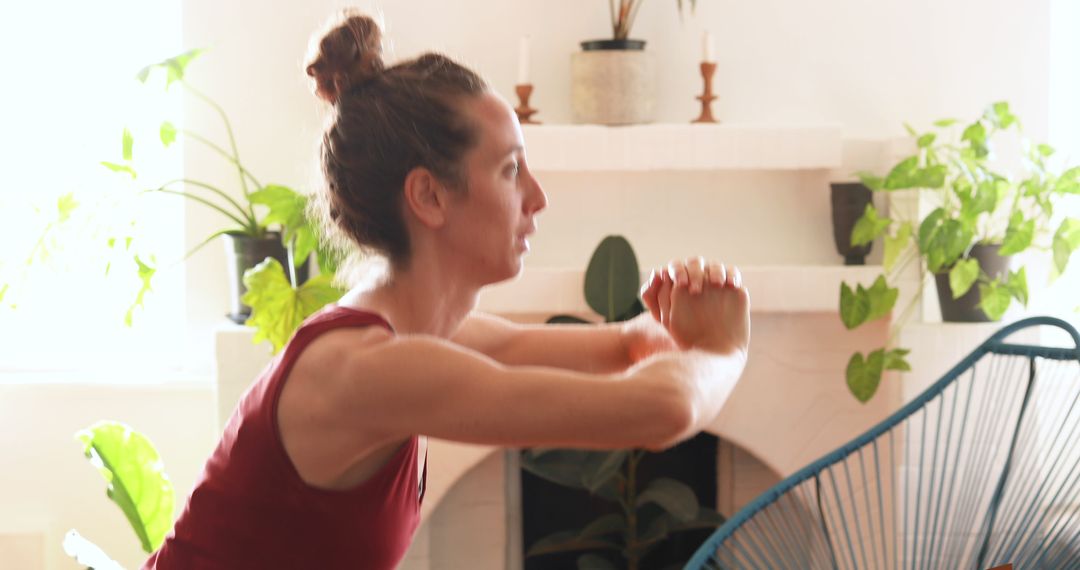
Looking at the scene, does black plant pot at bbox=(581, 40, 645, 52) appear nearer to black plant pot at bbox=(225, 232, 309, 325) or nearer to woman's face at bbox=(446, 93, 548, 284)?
black plant pot at bbox=(225, 232, 309, 325)

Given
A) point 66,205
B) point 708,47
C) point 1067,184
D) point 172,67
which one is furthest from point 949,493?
point 66,205

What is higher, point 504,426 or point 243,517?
point 504,426

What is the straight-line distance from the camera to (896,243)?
8.46 feet

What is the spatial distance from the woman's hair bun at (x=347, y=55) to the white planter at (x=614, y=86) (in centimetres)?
149

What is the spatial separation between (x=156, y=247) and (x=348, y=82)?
2076 mm

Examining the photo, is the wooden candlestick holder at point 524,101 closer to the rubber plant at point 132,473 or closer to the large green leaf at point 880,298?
the large green leaf at point 880,298

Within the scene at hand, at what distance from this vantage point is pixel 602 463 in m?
2.63

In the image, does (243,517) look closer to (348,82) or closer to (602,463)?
(348,82)

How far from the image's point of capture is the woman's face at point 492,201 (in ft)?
3.90

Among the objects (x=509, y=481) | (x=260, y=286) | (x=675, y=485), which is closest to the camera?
(x=260, y=286)

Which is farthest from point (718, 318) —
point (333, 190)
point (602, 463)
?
point (602, 463)

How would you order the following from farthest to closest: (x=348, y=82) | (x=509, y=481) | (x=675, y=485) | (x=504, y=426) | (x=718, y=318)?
(x=509, y=481) → (x=675, y=485) → (x=348, y=82) → (x=718, y=318) → (x=504, y=426)

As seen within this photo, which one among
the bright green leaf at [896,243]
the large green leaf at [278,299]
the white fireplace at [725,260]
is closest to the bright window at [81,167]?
the white fireplace at [725,260]

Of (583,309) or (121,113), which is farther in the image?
(121,113)
